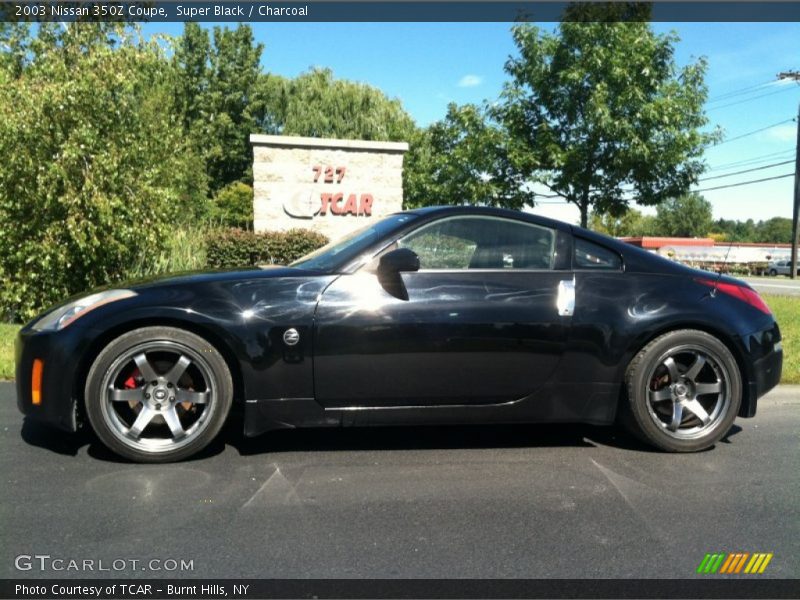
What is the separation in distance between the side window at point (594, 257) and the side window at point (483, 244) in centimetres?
→ 17

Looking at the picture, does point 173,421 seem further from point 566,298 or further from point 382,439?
point 566,298

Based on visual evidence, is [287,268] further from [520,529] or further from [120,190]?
[120,190]

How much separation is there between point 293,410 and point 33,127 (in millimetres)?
6327

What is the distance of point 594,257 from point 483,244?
0.69 metres

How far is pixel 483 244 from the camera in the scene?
13.4 feet

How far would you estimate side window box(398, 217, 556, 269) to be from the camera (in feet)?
13.2

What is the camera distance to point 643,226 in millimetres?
98312

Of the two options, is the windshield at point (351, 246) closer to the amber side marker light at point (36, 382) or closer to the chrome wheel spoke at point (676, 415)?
the amber side marker light at point (36, 382)

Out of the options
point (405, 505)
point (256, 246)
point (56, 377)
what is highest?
point (256, 246)

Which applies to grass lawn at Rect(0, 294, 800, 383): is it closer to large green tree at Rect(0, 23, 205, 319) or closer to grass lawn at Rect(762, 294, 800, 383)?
grass lawn at Rect(762, 294, 800, 383)

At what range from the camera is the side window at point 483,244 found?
13.2 feet

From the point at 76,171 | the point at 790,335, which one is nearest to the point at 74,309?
the point at 76,171

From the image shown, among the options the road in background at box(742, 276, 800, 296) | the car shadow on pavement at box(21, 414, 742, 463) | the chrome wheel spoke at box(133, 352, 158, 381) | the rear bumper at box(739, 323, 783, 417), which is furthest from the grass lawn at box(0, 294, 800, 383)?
the road in background at box(742, 276, 800, 296)

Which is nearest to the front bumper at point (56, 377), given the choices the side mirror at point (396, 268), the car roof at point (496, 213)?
the side mirror at point (396, 268)
